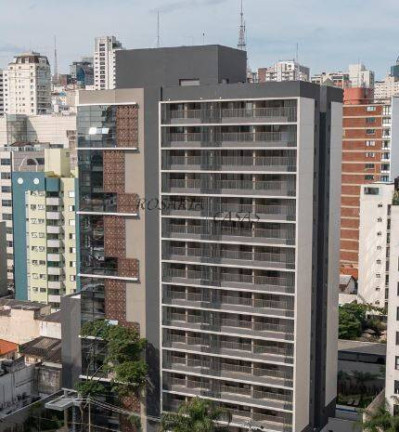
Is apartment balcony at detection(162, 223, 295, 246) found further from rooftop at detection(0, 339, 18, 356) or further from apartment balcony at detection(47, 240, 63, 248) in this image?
apartment balcony at detection(47, 240, 63, 248)

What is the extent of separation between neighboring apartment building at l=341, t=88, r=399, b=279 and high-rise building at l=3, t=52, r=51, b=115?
100182 millimetres

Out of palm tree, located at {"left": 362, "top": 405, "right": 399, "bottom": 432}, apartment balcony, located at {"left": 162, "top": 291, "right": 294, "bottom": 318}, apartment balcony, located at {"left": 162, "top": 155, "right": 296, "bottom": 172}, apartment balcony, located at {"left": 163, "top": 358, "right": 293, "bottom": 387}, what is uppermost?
apartment balcony, located at {"left": 162, "top": 155, "right": 296, "bottom": 172}

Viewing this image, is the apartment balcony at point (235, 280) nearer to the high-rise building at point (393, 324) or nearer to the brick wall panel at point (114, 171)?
the brick wall panel at point (114, 171)

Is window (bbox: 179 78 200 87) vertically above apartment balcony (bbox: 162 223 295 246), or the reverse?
window (bbox: 179 78 200 87)

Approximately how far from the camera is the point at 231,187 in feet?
136

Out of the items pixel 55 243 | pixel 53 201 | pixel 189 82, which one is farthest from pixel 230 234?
pixel 55 243

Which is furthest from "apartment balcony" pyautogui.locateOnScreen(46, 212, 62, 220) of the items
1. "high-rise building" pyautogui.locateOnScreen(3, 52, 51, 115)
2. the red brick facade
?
"high-rise building" pyautogui.locateOnScreen(3, 52, 51, 115)

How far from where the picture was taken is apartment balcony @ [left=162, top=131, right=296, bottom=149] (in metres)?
40.0

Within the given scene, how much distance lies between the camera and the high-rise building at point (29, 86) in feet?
558

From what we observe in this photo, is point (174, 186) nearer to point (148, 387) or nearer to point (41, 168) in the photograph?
point (148, 387)

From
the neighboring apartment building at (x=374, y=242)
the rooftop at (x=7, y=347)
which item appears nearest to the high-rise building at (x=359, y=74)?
the neighboring apartment building at (x=374, y=242)

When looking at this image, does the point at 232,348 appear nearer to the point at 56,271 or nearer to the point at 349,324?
the point at 349,324

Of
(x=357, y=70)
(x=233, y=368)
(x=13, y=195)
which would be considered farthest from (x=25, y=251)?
(x=357, y=70)

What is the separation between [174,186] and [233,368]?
37.1 feet
